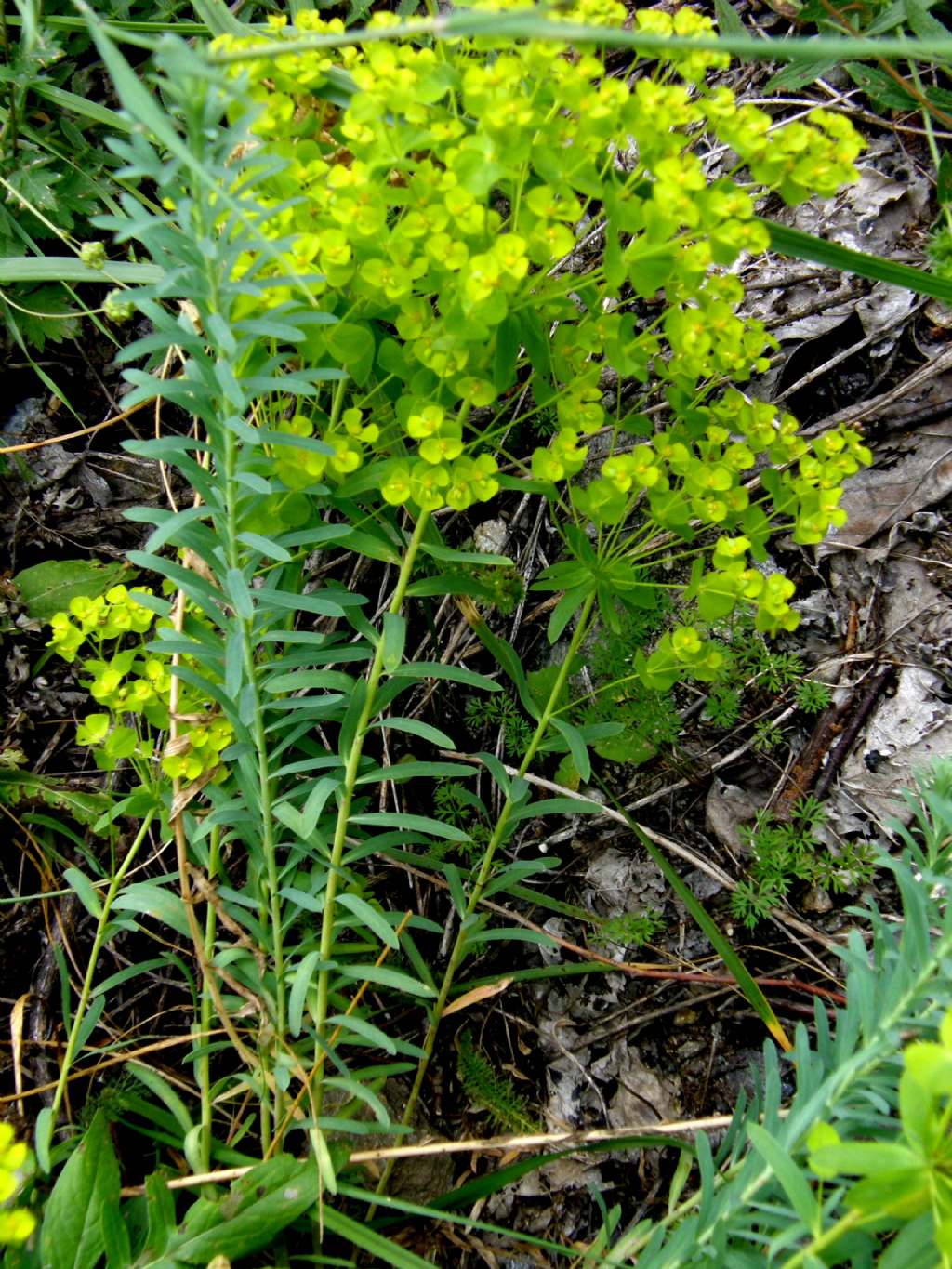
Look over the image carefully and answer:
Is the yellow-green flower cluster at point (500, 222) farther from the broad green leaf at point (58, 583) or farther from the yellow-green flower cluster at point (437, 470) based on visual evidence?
the broad green leaf at point (58, 583)

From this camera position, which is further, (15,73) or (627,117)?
(15,73)

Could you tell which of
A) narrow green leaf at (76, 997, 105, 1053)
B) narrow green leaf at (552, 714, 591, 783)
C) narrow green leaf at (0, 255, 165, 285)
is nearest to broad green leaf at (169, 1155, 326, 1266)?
narrow green leaf at (76, 997, 105, 1053)

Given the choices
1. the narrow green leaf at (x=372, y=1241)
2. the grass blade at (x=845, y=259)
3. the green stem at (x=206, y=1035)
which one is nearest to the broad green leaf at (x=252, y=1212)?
the narrow green leaf at (x=372, y=1241)

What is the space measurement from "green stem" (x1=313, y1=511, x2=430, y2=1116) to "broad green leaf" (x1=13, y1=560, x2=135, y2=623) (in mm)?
902

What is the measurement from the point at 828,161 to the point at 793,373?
988mm

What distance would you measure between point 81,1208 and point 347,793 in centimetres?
72

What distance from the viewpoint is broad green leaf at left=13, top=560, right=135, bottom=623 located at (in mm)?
2141

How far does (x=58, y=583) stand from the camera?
2.15m

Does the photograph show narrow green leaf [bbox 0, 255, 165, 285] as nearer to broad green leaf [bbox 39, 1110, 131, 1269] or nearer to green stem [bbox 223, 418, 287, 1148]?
green stem [bbox 223, 418, 287, 1148]

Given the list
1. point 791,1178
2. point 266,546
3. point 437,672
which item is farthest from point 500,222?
point 791,1178

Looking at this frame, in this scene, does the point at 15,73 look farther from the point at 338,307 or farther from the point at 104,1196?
the point at 104,1196

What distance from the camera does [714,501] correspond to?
54.0 inches

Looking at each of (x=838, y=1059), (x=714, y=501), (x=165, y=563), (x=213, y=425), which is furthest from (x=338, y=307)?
(x=838, y=1059)

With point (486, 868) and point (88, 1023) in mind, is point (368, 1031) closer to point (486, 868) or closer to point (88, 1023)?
point (486, 868)
